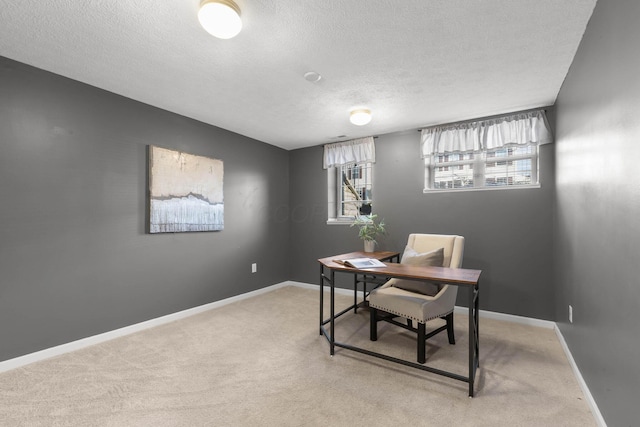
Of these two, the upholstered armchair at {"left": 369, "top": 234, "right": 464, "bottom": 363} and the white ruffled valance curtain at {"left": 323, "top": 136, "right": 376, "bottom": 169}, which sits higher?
the white ruffled valance curtain at {"left": 323, "top": 136, "right": 376, "bottom": 169}

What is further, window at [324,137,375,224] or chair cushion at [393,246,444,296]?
window at [324,137,375,224]

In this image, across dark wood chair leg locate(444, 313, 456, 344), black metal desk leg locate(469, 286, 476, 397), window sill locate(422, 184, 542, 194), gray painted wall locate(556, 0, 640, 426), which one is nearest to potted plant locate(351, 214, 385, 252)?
window sill locate(422, 184, 542, 194)

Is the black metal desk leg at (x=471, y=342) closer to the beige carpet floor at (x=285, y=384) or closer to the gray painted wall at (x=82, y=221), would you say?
the beige carpet floor at (x=285, y=384)

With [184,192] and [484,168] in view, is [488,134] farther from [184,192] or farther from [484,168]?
[184,192]

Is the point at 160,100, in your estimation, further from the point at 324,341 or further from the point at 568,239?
the point at 568,239

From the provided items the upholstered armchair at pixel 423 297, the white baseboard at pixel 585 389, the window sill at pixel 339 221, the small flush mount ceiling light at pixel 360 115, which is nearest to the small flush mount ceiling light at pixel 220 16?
the small flush mount ceiling light at pixel 360 115

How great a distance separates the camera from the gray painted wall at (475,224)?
3045 millimetres

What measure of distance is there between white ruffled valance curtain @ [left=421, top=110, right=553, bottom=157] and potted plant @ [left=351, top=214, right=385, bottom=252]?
43.2 inches

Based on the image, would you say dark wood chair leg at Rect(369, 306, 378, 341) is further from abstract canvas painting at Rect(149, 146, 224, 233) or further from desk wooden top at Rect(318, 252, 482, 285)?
abstract canvas painting at Rect(149, 146, 224, 233)

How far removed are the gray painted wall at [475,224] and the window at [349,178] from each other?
0.13m

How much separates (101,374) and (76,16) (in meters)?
2.42

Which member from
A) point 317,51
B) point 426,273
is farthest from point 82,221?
point 426,273

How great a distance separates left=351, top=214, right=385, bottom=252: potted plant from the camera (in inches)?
146

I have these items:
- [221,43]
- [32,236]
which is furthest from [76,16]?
[32,236]
